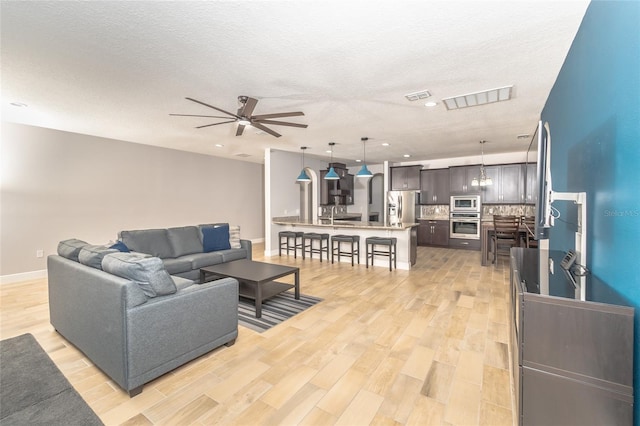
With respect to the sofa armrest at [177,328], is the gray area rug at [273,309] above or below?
below

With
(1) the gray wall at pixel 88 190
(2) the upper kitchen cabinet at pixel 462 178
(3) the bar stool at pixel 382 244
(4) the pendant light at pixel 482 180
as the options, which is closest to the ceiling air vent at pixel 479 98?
(3) the bar stool at pixel 382 244

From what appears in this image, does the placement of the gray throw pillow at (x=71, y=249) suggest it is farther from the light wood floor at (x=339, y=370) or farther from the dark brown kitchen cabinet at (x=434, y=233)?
the dark brown kitchen cabinet at (x=434, y=233)

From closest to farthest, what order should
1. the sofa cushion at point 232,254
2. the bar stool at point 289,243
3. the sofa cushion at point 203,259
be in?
1. the sofa cushion at point 203,259
2. the sofa cushion at point 232,254
3. the bar stool at point 289,243

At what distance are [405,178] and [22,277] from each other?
9.11m

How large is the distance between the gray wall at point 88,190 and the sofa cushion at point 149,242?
2.23 m

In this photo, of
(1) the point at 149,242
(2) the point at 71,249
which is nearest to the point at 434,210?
(1) the point at 149,242

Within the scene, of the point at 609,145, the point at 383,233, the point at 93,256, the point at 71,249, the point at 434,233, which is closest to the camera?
the point at 609,145

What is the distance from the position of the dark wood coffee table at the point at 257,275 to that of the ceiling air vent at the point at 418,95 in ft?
8.87

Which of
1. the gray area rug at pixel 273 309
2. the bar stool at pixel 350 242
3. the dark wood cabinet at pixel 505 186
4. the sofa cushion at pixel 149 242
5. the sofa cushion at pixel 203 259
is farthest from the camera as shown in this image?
the dark wood cabinet at pixel 505 186

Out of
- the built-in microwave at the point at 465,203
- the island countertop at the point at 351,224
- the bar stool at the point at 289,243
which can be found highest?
the built-in microwave at the point at 465,203

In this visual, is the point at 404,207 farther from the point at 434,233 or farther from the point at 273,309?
the point at 273,309

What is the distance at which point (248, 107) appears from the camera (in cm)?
312

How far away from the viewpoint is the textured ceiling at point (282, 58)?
78.0 inches

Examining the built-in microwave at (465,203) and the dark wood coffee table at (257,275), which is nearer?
the dark wood coffee table at (257,275)
